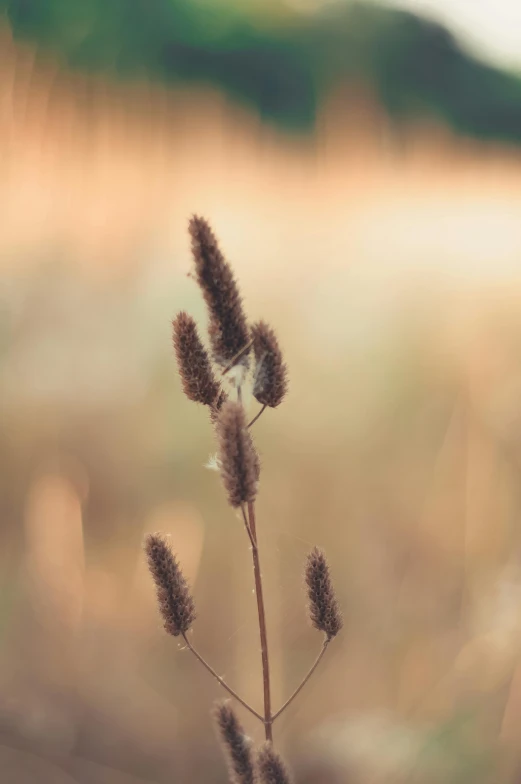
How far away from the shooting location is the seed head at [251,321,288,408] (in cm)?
48

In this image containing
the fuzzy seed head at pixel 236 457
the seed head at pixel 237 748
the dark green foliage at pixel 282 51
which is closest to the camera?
the fuzzy seed head at pixel 236 457

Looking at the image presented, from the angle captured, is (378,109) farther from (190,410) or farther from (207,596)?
(207,596)

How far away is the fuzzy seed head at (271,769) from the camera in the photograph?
1.74 feet

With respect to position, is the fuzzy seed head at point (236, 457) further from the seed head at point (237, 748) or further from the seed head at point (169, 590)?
the seed head at point (237, 748)

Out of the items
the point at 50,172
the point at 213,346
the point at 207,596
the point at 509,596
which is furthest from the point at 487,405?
the point at 50,172

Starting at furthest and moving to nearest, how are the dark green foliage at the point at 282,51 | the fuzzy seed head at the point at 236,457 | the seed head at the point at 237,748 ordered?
the dark green foliage at the point at 282,51
the seed head at the point at 237,748
the fuzzy seed head at the point at 236,457

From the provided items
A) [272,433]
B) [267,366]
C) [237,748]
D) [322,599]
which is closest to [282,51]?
[272,433]

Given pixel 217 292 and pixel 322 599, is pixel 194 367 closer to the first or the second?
pixel 217 292

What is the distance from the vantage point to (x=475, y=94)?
3.22ft

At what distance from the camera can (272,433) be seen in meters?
1.05

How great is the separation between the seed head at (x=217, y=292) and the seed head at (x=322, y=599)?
0.20 m

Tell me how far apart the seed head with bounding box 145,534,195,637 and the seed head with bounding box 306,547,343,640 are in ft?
0.34

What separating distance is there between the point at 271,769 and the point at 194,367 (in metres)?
0.34

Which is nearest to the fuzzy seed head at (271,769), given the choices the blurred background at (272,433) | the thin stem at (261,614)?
the thin stem at (261,614)
